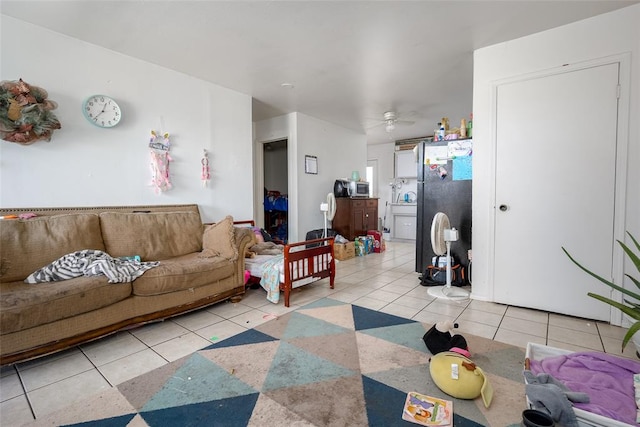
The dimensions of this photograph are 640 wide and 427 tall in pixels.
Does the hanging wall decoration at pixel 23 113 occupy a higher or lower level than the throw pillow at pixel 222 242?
higher

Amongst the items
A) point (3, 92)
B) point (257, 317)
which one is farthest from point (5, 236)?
point (257, 317)

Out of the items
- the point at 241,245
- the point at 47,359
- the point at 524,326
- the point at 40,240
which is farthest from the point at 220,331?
the point at 524,326

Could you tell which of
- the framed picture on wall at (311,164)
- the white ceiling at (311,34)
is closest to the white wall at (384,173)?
the framed picture on wall at (311,164)

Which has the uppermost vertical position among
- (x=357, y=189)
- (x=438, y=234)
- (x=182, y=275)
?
(x=357, y=189)

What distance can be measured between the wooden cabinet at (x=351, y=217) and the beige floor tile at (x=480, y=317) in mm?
2983

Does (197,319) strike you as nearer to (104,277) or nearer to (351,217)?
(104,277)

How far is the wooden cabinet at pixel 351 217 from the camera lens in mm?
5438

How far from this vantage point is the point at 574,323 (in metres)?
2.44

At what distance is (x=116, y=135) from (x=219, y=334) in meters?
2.29

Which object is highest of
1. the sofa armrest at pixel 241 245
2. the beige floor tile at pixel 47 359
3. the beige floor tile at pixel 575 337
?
the sofa armrest at pixel 241 245

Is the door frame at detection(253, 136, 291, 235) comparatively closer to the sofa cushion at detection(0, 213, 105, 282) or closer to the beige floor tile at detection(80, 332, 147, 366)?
the sofa cushion at detection(0, 213, 105, 282)

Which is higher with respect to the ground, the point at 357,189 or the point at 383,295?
the point at 357,189

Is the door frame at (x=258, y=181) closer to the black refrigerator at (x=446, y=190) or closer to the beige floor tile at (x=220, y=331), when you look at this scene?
the black refrigerator at (x=446, y=190)

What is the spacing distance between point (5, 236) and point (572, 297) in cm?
455
